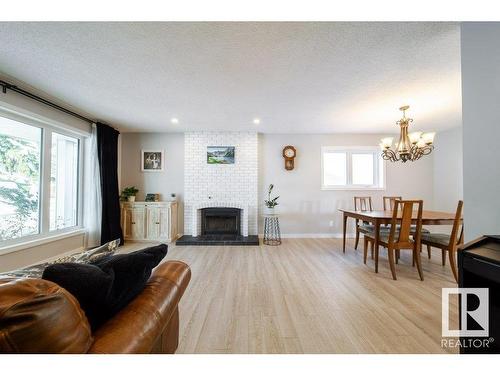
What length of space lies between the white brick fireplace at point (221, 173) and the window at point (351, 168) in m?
1.71

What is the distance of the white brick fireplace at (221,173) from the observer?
459 centimetres

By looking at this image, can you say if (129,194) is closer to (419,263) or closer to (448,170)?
(419,263)

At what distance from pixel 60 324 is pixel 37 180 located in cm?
355

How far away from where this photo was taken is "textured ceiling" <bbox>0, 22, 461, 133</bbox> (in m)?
1.64

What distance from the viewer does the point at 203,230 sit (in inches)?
179

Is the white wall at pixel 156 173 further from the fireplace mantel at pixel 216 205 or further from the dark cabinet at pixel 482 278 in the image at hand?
the dark cabinet at pixel 482 278

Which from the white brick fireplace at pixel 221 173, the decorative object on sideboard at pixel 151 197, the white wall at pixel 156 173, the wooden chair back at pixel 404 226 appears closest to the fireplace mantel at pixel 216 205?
the white brick fireplace at pixel 221 173

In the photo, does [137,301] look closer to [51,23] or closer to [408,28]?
[51,23]

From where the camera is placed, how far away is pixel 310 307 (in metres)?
1.88

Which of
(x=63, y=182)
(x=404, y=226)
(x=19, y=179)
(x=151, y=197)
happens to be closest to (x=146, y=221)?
(x=151, y=197)

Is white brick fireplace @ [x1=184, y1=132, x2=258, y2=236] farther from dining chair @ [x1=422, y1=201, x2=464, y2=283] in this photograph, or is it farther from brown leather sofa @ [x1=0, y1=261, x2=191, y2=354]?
brown leather sofa @ [x1=0, y1=261, x2=191, y2=354]
